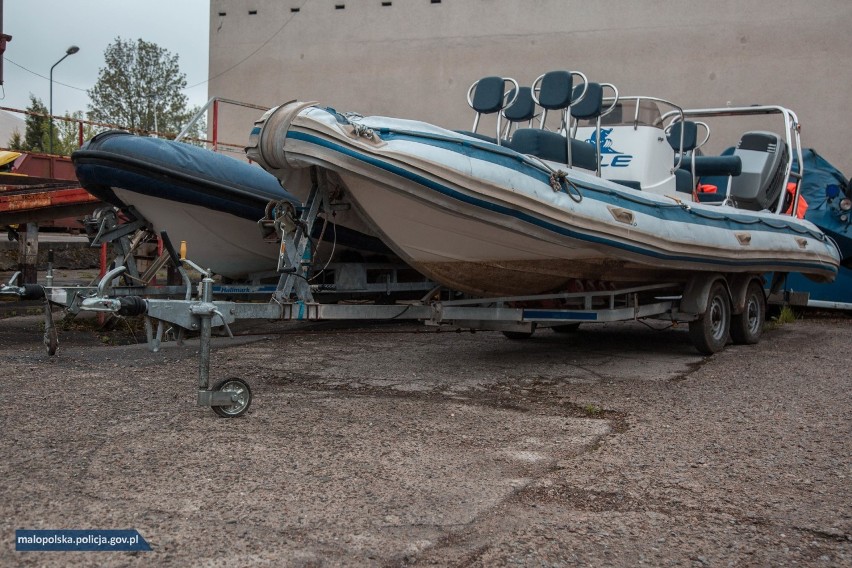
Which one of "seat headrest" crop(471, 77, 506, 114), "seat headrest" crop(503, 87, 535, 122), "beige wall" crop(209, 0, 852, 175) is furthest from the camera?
"beige wall" crop(209, 0, 852, 175)

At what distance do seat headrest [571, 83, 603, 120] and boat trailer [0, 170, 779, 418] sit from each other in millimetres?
1432

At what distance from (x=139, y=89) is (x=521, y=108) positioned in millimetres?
40697

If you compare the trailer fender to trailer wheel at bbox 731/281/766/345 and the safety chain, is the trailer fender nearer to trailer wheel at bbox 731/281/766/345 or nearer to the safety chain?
trailer wheel at bbox 731/281/766/345

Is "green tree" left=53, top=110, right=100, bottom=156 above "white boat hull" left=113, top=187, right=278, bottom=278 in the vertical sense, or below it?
above

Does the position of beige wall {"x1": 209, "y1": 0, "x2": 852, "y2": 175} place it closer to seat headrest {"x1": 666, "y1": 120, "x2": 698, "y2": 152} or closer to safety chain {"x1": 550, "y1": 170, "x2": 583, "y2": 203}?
seat headrest {"x1": 666, "y1": 120, "x2": 698, "y2": 152}

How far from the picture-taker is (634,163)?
790cm

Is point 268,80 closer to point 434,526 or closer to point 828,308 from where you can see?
point 828,308

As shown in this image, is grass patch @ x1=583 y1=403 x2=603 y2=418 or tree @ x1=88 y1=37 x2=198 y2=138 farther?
tree @ x1=88 y1=37 x2=198 y2=138

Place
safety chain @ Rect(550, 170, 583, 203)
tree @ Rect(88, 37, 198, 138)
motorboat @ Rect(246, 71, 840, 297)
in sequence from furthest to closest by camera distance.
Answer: tree @ Rect(88, 37, 198, 138) → safety chain @ Rect(550, 170, 583, 203) → motorboat @ Rect(246, 71, 840, 297)

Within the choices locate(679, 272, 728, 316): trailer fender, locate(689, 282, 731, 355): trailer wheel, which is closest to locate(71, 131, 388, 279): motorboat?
locate(679, 272, 728, 316): trailer fender

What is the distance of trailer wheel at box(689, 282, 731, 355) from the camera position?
7672 millimetres

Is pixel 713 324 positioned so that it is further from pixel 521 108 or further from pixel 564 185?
pixel 564 185

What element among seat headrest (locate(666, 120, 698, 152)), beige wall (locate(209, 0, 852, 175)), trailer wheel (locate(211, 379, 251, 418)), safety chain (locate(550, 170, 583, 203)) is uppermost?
beige wall (locate(209, 0, 852, 175))

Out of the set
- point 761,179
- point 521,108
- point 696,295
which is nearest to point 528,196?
point 521,108
